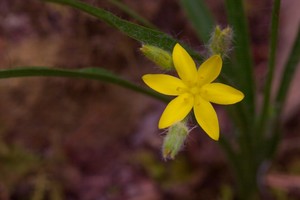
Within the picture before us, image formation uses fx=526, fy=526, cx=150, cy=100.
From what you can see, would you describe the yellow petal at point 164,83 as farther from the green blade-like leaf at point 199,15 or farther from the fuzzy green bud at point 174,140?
the green blade-like leaf at point 199,15

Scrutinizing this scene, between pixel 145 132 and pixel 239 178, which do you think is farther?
pixel 145 132

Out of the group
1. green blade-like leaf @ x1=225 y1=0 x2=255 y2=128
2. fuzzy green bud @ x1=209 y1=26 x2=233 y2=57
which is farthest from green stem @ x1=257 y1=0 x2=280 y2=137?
fuzzy green bud @ x1=209 y1=26 x2=233 y2=57

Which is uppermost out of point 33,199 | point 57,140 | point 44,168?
point 57,140

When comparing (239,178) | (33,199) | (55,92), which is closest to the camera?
(239,178)

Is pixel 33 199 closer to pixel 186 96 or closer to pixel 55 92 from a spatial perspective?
pixel 55 92

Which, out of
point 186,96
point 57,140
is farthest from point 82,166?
point 186,96

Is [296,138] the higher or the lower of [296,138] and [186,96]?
the higher

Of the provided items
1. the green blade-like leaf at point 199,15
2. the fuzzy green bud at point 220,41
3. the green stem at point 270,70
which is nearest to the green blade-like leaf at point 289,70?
the green stem at point 270,70
